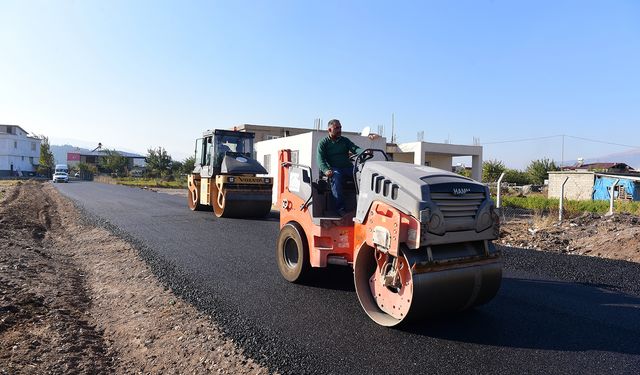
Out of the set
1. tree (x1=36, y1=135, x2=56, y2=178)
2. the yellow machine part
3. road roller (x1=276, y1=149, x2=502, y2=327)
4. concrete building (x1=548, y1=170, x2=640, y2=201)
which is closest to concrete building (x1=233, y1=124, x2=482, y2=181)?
concrete building (x1=548, y1=170, x2=640, y2=201)

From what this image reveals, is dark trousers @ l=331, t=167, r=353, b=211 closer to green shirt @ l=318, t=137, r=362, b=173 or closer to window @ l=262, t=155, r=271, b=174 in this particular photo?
green shirt @ l=318, t=137, r=362, b=173

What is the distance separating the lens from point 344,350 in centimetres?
417

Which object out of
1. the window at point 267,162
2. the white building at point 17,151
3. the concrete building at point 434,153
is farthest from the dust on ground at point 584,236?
the white building at point 17,151

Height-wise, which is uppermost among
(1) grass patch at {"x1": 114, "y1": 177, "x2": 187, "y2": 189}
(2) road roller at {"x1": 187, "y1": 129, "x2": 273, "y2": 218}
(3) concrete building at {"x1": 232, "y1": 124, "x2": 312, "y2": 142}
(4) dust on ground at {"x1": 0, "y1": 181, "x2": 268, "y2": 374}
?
(3) concrete building at {"x1": 232, "y1": 124, "x2": 312, "y2": 142}

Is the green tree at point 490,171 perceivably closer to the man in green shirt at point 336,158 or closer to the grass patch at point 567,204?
the grass patch at point 567,204

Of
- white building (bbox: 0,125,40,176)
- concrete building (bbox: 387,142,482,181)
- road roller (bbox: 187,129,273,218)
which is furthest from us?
white building (bbox: 0,125,40,176)

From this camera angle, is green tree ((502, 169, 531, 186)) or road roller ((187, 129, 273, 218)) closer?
road roller ((187, 129, 273, 218))

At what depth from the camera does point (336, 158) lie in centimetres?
618

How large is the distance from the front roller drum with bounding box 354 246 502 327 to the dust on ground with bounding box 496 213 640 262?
543 cm

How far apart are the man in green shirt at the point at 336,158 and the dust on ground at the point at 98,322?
7.14 feet

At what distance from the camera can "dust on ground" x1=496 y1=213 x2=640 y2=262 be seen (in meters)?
9.07

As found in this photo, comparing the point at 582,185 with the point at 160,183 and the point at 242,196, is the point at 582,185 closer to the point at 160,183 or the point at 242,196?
the point at 242,196

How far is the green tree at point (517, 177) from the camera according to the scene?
48656mm

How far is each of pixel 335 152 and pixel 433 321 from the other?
245cm
